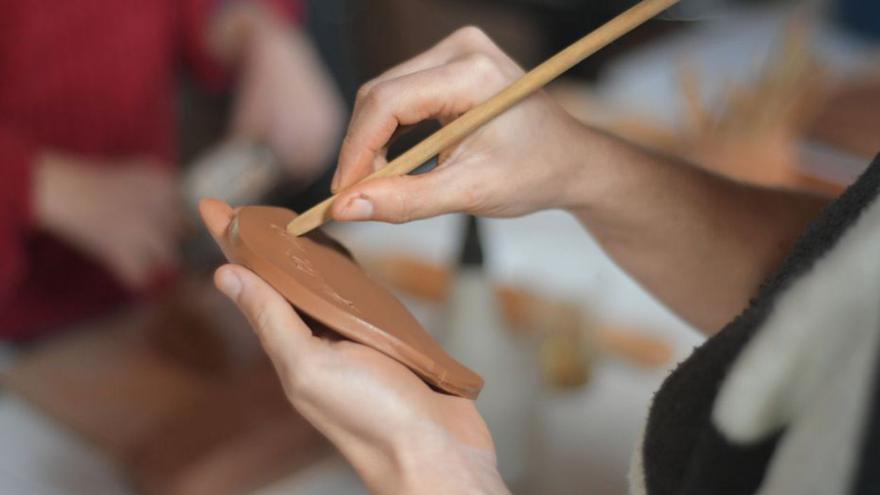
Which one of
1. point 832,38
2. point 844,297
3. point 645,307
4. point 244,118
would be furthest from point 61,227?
point 832,38

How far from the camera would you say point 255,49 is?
116 centimetres

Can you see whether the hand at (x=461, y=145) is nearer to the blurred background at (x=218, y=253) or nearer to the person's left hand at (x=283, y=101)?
the blurred background at (x=218, y=253)

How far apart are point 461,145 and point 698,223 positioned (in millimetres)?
167

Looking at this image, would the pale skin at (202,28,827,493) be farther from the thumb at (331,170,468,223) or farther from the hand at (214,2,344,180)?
the hand at (214,2,344,180)

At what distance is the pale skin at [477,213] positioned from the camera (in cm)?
42

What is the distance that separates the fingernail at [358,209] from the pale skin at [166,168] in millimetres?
570

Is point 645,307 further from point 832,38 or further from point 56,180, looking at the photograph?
point 832,38

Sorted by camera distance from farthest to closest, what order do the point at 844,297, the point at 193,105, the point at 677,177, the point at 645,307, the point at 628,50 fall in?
the point at 628,50 → the point at 193,105 → the point at 645,307 → the point at 677,177 → the point at 844,297

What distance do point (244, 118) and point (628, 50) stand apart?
1.26m

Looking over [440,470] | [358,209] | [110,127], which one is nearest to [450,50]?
[358,209]

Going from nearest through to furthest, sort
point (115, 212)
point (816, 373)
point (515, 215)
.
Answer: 1. point (816, 373)
2. point (515, 215)
3. point (115, 212)

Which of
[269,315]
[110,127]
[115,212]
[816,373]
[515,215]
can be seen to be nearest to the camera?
[816,373]

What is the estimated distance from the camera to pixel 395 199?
46 cm

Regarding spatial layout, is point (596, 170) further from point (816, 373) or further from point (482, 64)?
point (816, 373)
